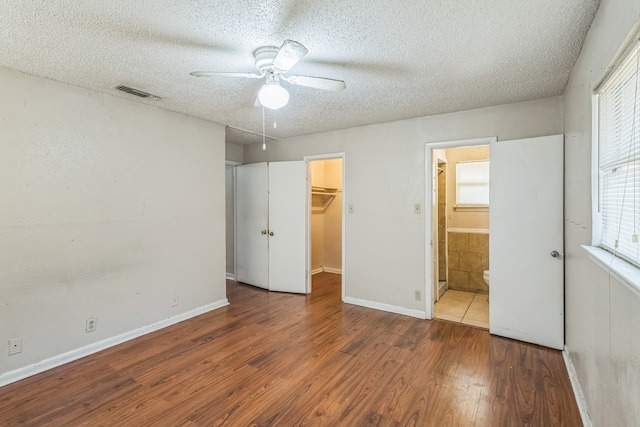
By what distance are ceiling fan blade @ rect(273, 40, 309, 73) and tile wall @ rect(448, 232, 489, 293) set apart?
396 centimetres

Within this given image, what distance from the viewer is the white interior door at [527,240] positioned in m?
2.72

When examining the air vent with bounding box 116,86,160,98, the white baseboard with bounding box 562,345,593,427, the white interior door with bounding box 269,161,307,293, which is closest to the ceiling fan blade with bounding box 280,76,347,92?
the air vent with bounding box 116,86,160,98

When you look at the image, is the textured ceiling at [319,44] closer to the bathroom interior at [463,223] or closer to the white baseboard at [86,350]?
the bathroom interior at [463,223]

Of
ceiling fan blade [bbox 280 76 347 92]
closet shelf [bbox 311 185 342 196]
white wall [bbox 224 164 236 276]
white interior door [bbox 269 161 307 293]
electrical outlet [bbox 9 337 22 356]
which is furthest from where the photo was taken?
closet shelf [bbox 311 185 342 196]

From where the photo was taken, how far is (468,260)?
466 cm

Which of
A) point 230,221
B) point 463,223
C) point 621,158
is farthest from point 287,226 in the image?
point 621,158

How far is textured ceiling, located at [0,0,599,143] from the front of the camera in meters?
1.61

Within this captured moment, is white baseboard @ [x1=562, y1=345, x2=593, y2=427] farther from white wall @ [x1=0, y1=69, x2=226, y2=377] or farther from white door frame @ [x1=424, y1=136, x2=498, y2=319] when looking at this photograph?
white wall @ [x1=0, y1=69, x2=226, y2=377]

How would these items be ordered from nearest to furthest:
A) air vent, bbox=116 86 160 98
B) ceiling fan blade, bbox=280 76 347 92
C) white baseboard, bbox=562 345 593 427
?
1. white baseboard, bbox=562 345 593 427
2. ceiling fan blade, bbox=280 76 347 92
3. air vent, bbox=116 86 160 98

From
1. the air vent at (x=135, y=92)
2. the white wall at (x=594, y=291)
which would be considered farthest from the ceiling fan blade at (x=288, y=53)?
the air vent at (x=135, y=92)

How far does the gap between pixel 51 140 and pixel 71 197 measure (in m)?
0.48

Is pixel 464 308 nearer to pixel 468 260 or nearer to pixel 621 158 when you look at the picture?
pixel 468 260

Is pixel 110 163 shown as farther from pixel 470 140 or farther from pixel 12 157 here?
pixel 470 140

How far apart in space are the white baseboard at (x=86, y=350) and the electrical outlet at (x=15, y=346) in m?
0.14
